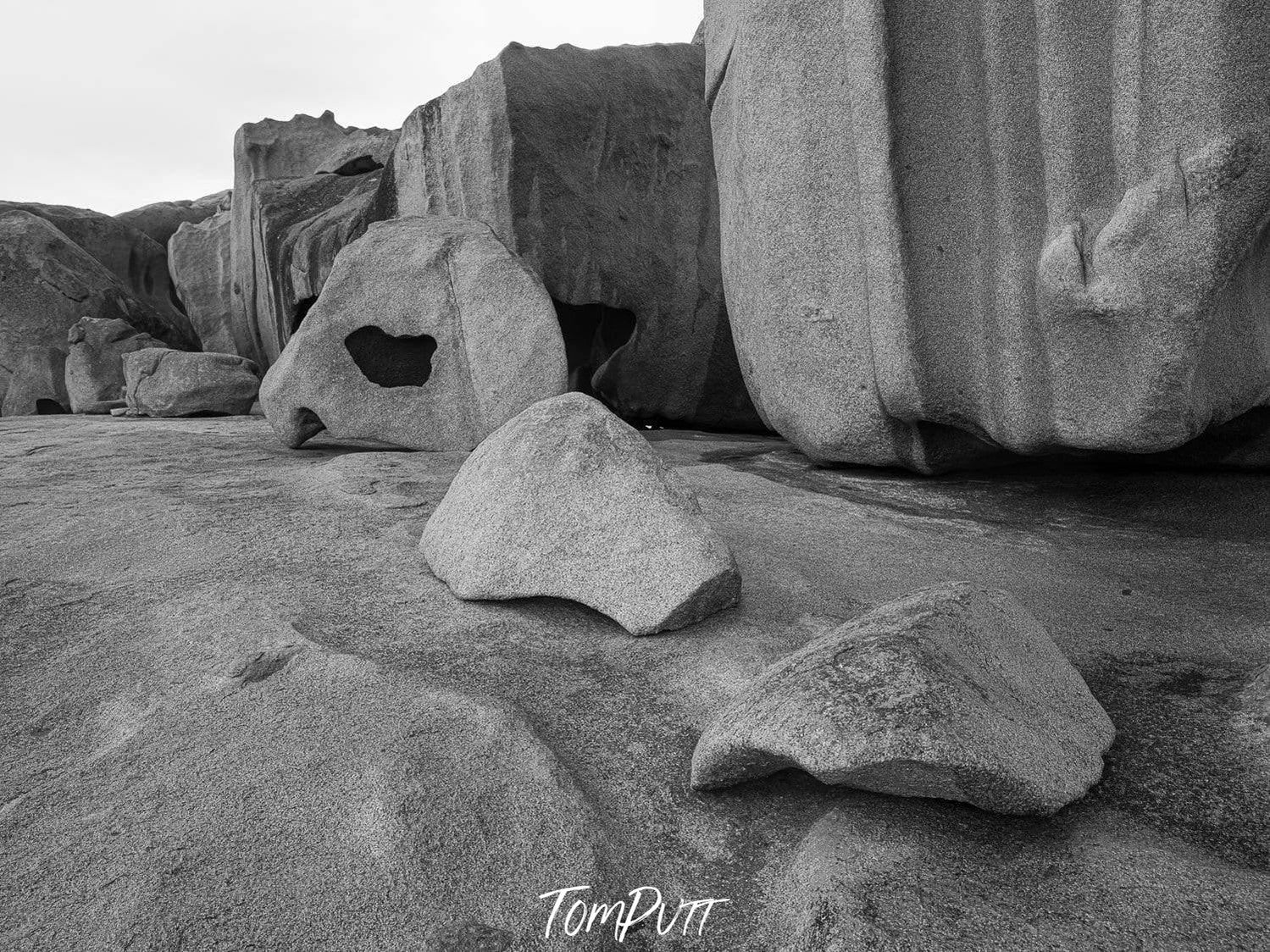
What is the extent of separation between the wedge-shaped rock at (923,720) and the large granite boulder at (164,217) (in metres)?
8.98

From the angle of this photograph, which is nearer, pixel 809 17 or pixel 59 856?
pixel 59 856

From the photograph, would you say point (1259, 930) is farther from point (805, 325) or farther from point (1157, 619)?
point (805, 325)

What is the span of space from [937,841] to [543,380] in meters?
2.11

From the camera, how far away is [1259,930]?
914mm

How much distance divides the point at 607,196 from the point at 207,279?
14.4 feet

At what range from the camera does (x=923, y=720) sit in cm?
106

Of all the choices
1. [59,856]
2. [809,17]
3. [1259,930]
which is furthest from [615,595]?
[809,17]

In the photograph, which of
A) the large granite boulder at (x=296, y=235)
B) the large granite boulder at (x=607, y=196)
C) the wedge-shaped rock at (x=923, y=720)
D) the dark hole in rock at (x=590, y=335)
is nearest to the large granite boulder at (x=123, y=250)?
the large granite boulder at (x=296, y=235)

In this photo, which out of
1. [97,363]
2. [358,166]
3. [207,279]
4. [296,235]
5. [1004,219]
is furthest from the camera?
[207,279]

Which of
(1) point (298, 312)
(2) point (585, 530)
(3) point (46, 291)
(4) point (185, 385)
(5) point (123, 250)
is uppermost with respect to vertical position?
(5) point (123, 250)

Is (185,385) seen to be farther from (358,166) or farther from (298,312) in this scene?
(358,166)

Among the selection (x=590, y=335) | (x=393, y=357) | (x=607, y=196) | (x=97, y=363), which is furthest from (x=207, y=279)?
(x=393, y=357)

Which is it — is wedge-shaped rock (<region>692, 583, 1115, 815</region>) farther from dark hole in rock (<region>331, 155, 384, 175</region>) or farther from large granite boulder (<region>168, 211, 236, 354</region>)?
large granite boulder (<region>168, 211, 236, 354</region>)

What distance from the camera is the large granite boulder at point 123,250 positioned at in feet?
25.8
